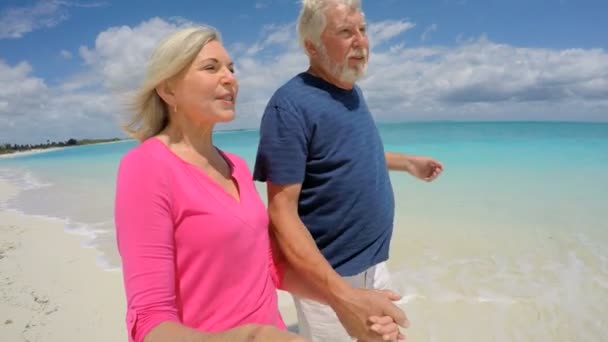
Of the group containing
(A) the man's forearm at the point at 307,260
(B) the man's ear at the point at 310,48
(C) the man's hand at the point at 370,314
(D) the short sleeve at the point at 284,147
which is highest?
(B) the man's ear at the point at 310,48

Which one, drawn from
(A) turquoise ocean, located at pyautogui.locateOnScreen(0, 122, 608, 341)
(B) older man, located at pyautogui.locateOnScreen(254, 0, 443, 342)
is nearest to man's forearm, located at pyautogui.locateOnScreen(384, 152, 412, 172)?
(B) older man, located at pyautogui.locateOnScreen(254, 0, 443, 342)

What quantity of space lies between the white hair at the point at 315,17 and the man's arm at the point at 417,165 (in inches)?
38.1

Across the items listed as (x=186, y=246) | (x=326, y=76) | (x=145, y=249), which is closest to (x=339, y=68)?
(x=326, y=76)

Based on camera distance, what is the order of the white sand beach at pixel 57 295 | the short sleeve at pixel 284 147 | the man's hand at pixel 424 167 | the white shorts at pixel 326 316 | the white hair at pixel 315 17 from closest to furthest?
the short sleeve at pixel 284 147 < the white hair at pixel 315 17 < the white shorts at pixel 326 316 < the man's hand at pixel 424 167 < the white sand beach at pixel 57 295

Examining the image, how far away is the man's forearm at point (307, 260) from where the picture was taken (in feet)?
5.68

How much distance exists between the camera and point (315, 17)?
6.84ft

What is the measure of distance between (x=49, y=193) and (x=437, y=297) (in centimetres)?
1148

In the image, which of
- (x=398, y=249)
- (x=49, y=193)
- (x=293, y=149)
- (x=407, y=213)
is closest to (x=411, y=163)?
(x=293, y=149)

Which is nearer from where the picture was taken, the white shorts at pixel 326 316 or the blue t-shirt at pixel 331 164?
the blue t-shirt at pixel 331 164

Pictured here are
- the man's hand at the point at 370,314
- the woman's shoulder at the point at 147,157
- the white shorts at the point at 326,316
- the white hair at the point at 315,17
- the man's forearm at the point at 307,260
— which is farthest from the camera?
the white shorts at the point at 326,316

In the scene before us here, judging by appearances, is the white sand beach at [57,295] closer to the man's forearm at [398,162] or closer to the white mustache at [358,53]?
the man's forearm at [398,162]

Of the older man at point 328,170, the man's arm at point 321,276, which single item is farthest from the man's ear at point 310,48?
the man's arm at point 321,276

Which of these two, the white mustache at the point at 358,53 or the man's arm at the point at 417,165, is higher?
the white mustache at the point at 358,53

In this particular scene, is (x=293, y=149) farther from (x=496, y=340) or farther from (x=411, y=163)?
(x=496, y=340)
